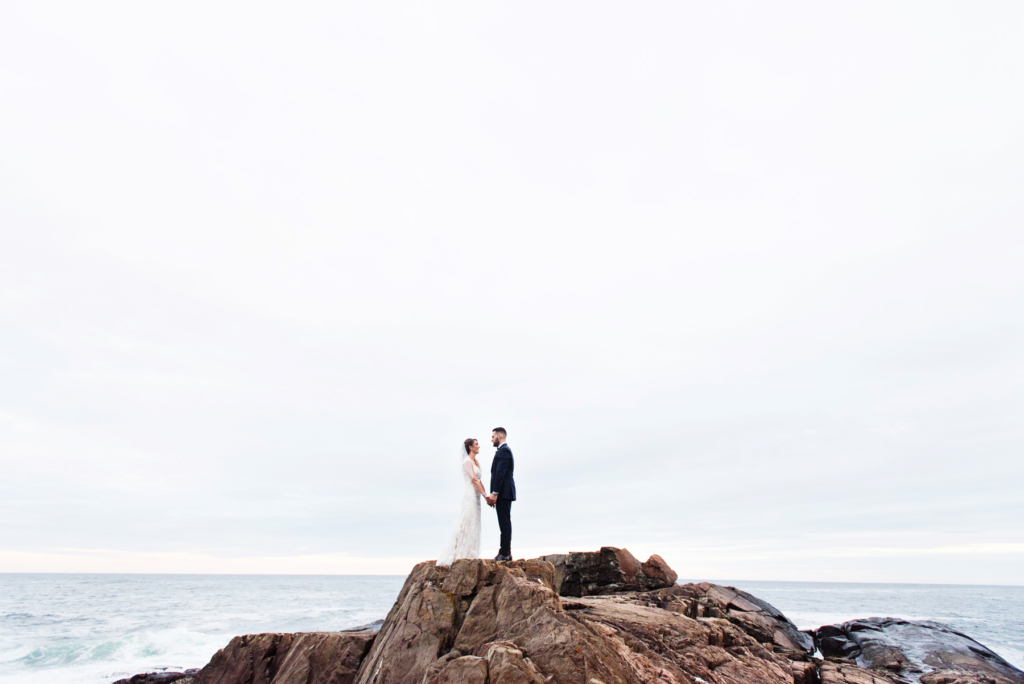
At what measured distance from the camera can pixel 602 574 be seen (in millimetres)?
23016

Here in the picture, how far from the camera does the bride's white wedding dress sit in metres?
13.9

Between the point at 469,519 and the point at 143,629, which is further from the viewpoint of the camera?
the point at 143,629

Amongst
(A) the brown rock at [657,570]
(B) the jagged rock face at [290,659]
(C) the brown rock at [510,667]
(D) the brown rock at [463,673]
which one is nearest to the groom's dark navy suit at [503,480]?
(C) the brown rock at [510,667]

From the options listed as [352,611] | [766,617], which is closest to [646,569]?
[766,617]

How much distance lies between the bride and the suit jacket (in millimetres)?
371

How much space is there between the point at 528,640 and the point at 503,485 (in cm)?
381

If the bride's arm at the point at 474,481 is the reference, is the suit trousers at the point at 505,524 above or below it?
below

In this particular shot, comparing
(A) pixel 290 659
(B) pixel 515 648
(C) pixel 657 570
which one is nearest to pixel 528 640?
(B) pixel 515 648

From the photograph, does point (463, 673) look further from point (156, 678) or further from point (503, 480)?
point (156, 678)

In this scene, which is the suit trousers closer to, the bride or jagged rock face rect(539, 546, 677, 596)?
the bride

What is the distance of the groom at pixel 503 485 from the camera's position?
45.5 feet

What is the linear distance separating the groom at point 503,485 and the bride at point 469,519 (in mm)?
327

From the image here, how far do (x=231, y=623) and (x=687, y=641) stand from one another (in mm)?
48537

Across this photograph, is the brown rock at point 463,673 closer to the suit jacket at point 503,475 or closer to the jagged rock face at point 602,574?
the suit jacket at point 503,475
